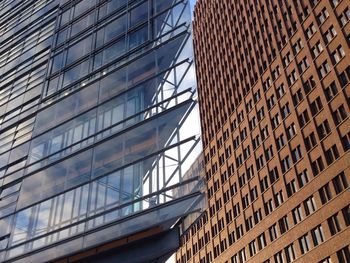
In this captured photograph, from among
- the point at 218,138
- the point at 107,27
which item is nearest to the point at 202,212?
the point at 107,27

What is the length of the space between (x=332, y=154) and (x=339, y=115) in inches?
152

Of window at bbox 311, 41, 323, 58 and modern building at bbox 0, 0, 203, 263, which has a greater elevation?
window at bbox 311, 41, 323, 58

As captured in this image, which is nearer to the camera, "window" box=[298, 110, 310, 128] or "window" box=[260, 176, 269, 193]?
"window" box=[298, 110, 310, 128]

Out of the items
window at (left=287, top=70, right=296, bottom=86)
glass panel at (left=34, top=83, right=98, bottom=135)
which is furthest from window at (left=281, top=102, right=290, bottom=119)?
glass panel at (left=34, top=83, right=98, bottom=135)

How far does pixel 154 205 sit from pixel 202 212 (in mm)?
1267

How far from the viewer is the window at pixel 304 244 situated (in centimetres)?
4292

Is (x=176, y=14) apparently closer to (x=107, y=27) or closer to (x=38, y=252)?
(x=107, y=27)

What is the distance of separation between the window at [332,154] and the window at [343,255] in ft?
28.0

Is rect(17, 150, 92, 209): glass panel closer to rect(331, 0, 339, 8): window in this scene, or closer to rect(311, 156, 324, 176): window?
rect(311, 156, 324, 176): window

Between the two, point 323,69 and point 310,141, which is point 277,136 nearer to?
point 310,141

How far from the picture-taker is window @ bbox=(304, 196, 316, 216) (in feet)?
142

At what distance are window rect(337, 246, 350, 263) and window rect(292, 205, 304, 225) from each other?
23.4ft

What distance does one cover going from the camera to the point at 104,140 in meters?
13.9

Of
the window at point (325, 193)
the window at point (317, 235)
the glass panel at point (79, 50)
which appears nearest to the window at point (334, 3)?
the window at point (325, 193)
